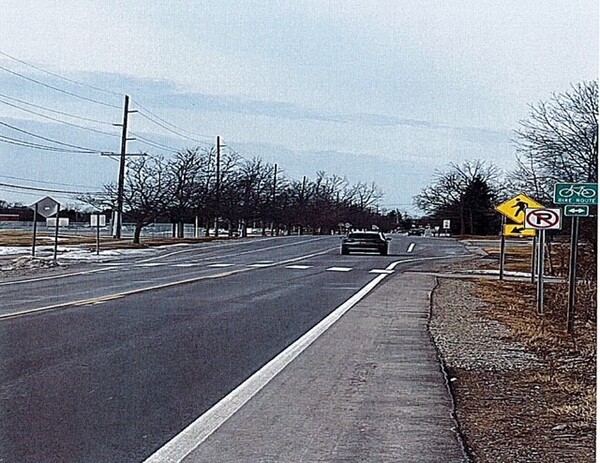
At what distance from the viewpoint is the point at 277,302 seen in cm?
1931

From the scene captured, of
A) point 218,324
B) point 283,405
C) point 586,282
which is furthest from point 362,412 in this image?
point 586,282

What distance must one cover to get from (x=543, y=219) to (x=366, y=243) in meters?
30.7

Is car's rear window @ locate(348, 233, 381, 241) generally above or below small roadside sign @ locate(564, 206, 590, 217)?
below

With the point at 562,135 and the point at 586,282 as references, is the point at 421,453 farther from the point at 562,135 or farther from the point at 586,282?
the point at 562,135

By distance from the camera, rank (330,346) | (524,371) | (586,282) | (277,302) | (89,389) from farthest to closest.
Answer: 1. (586,282)
2. (277,302)
3. (330,346)
4. (524,371)
5. (89,389)

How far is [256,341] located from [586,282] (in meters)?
13.6

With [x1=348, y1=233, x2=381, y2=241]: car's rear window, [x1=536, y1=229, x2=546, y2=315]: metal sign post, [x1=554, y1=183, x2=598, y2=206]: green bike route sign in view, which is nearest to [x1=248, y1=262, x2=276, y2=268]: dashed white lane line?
[x1=348, y1=233, x2=381, y2=241]: car's rear window

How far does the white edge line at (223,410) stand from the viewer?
657 centimetres

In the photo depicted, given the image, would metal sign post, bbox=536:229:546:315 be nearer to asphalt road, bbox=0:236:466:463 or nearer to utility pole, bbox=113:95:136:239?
asphalt road, bbox=0:236:466:463

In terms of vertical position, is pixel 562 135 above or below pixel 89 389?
above

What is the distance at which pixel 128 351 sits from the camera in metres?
11.5

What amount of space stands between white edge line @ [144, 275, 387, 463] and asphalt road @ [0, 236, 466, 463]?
11cm

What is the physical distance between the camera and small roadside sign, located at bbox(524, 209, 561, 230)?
17312 millimetres

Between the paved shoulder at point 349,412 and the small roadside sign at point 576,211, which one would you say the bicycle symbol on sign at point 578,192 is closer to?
the small roadside sign at point 576,211
